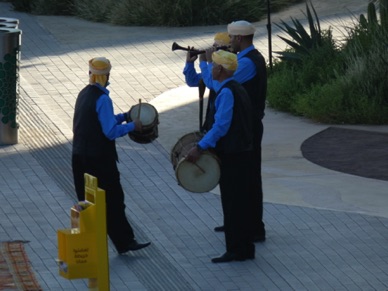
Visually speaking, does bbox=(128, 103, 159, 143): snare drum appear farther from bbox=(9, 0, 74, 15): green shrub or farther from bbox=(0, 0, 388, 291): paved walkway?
bbox=(9, 0, 74, 15): green shrub

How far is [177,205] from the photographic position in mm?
12195

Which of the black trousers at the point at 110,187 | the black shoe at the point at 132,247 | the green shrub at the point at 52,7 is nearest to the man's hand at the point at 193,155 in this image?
the black trousers at the point at 110,187

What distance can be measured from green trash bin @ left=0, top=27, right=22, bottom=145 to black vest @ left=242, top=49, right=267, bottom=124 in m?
4.37

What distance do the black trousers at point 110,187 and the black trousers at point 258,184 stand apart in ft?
3.87

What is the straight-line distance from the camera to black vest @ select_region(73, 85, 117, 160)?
402 inches

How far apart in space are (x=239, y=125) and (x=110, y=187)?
1.26m

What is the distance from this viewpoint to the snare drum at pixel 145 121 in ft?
34.5

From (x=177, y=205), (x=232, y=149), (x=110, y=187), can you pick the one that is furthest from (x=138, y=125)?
(x=177, y=205)

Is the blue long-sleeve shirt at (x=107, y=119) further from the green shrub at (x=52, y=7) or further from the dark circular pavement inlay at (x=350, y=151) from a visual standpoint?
the green shrub at (x=52, y=7)

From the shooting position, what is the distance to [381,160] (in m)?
13.9

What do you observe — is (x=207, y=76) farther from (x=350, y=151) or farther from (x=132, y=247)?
(x=350, y=151)

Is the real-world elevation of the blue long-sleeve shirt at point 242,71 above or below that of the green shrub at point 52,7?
above

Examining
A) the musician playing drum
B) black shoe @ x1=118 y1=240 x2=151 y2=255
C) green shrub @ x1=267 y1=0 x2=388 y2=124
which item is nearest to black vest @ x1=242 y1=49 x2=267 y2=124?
the musician playing drum

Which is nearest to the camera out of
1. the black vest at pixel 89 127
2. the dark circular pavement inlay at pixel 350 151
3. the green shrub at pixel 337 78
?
the black vest at pixel 89 127
